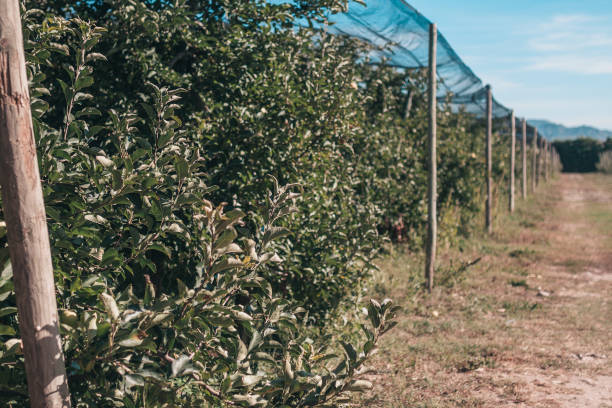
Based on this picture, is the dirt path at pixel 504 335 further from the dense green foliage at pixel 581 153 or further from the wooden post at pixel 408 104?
the dense green foliage at pixel 581 153

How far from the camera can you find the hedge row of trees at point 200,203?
5.82ft

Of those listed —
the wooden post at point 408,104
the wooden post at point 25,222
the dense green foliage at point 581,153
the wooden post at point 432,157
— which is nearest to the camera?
the wooden post at point 25,222

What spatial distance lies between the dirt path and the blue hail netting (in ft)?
9.45

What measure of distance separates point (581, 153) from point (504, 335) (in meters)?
59.3

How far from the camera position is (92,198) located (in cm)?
201

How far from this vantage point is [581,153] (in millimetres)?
55906

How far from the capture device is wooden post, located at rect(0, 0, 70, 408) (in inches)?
55.2

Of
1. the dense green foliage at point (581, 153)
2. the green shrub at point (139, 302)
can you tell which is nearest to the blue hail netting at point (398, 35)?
the green shrub at point (139, 302)

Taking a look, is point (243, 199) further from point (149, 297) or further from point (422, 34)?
point (422, 34)

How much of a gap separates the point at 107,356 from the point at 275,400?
893 mm

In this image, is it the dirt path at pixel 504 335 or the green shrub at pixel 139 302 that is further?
the dirt path at pixel 504 335

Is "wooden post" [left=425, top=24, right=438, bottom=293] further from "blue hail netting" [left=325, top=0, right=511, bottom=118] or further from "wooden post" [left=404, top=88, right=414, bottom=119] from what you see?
"wooden post" [left=404, top=88, right=414, bottom=119]

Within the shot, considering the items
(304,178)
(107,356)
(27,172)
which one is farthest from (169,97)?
(304,178)

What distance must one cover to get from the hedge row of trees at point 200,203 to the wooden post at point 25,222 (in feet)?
0.42
